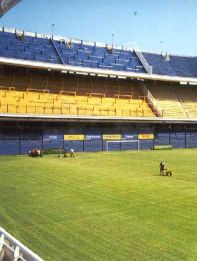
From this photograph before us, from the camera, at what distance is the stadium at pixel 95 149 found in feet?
41.7

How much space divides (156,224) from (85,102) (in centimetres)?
3877

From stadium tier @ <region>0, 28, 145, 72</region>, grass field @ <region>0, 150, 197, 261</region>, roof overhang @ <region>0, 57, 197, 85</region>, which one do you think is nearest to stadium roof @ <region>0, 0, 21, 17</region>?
grass field @ <region>0, 150, 197, 261</region>

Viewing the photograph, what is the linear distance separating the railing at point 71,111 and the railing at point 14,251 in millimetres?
35333

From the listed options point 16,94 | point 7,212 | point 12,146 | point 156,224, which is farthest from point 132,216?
point 16,94

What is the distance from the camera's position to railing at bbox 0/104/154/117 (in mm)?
45406

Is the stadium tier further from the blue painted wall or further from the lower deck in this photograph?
the blue painted wall

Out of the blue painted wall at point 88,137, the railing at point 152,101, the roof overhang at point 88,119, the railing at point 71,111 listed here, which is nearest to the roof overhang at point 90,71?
the railing at point 152,101

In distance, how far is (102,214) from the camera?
15867mm

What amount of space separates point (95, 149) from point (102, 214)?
3424cm

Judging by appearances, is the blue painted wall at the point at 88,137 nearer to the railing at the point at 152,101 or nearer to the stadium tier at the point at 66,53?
the railing at the point at 152,101

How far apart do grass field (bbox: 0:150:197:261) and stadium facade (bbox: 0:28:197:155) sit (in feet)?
62.2

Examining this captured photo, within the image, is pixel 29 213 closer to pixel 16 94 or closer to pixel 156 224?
pixel 156 224

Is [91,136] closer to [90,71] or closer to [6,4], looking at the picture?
[90,71]

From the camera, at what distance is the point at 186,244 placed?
1202 centimetres
